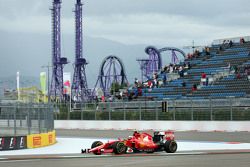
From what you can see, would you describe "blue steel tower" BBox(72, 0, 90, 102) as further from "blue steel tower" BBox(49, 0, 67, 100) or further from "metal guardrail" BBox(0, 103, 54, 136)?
"metal guardrail" BBox(0, 103, 54, 136)

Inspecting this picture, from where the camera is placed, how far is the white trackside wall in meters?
40.8

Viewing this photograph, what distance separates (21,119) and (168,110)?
2142cm

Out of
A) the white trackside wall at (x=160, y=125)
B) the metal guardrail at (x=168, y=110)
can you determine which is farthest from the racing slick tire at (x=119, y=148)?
the metal guardrail at (x=168, y=110)

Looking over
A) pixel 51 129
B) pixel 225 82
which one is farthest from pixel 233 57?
pixel 51 129

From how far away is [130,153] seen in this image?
21.8 m

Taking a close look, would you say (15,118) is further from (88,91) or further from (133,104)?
(88,91)

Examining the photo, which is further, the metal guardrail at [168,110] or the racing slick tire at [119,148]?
the metal guardrail at [168,110]

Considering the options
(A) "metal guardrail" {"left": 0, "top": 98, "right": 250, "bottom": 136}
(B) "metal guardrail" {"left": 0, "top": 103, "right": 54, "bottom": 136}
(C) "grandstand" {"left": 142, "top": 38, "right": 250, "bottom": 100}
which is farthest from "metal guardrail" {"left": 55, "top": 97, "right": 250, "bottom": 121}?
(B) "metal guardrail" {"left": 0, "top": 103, "right": 54, "bottom": 136}

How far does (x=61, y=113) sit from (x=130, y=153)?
3341cm

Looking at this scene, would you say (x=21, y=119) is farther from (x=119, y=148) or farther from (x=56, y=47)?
(x=56, y=47)

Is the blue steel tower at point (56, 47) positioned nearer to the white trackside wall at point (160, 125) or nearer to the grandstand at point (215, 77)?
the grandstand at point (215, 77)

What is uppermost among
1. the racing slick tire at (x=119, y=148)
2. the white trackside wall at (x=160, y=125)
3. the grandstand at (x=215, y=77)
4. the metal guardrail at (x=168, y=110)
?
the grandstand at (x=215, y=77)

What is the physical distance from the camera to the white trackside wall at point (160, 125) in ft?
134

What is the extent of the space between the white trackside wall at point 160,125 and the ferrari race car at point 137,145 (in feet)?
61.5
